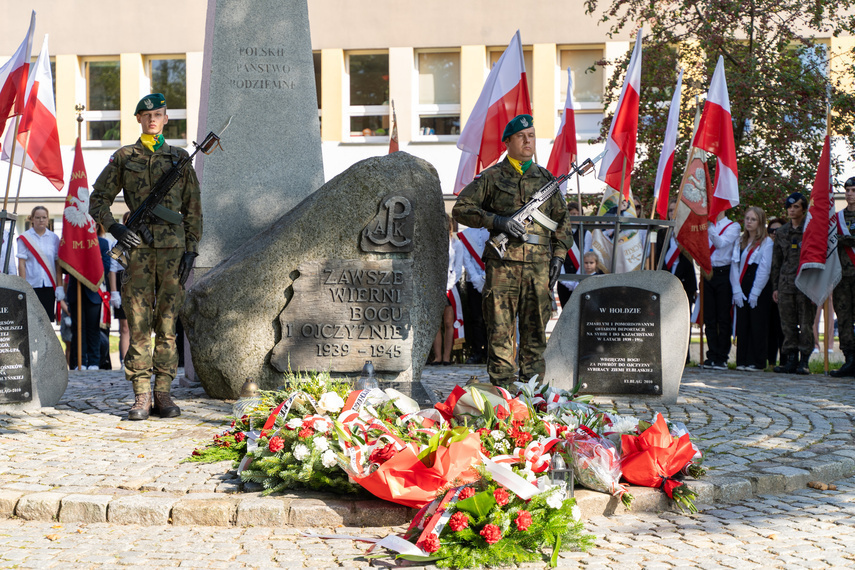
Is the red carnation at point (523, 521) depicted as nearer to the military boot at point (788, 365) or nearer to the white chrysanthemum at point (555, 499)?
the white chrysanthemum at point (555, 499)

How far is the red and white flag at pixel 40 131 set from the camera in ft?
29.2

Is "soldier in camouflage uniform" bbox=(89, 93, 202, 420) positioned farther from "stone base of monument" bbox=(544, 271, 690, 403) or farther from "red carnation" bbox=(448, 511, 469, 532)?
"red carnation" bbox=(448, 511, 469, 532)

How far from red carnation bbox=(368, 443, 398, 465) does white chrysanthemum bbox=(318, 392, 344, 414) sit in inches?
23.4

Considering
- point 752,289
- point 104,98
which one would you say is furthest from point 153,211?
point 104,98

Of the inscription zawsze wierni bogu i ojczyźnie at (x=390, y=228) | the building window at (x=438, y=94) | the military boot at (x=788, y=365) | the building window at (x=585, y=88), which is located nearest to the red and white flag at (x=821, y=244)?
the military boot at (x=788, y=365)

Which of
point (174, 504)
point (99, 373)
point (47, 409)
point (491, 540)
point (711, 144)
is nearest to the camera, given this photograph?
point (491, 540)

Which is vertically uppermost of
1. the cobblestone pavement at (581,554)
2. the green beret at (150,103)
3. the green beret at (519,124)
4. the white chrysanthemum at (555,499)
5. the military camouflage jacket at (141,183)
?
the green beret at (150,103)

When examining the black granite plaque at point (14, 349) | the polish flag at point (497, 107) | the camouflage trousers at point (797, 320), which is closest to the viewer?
the black granite plaque at point (14, 349)

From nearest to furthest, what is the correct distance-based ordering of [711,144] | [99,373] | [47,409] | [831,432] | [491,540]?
[491,540]
[831,432]
[47,409]
[711,144]
[99,373]

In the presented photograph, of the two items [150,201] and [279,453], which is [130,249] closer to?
[150,201]

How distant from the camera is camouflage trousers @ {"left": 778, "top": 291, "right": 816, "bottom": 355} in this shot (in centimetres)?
1058

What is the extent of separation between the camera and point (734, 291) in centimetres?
1137

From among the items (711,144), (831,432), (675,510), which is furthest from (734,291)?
(675,510)

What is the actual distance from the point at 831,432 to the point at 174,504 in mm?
4550
